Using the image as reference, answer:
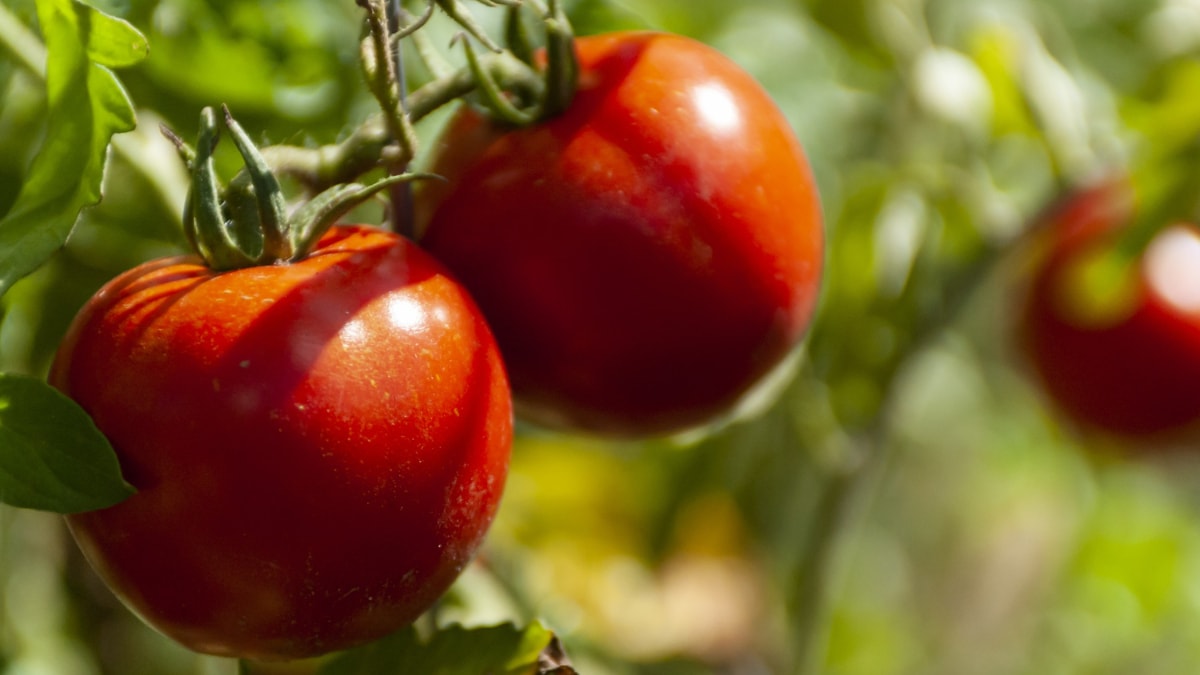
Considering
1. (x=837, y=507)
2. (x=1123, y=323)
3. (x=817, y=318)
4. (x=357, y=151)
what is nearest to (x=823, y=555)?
(x=837, y=507)

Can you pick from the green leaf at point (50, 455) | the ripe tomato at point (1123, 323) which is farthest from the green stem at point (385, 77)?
the ripe tomato at point (1123, 323)

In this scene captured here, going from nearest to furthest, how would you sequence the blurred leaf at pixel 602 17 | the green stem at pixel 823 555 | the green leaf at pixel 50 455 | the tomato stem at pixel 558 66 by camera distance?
the green leaf at pixel 50 455
the tomato stem at pixel 558 66
the blurred leaf at pixel 602 17
the green stem at pixel 823 555

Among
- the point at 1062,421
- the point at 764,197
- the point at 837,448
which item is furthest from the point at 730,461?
the point at 764,197

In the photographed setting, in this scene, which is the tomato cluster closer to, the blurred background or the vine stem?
the blurred background

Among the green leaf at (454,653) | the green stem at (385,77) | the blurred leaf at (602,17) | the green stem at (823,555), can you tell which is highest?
the green stem at (385,77)

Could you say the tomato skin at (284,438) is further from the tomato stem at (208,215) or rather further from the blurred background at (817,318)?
the blurred background at (817,318)

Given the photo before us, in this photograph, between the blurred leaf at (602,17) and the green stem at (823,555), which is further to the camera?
the green stem at (823,555)
